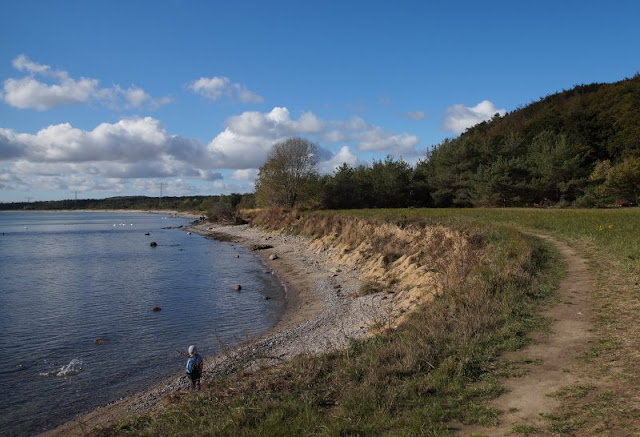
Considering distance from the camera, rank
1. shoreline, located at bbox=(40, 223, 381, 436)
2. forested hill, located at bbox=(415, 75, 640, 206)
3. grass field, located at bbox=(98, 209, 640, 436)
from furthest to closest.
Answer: forested hill, located at bbox=(415, 75, 640, 206) < shoreline, located at bbox=(40, 223, 381, 436) < grass field, located at bbox=(98, 209, 640, 436)

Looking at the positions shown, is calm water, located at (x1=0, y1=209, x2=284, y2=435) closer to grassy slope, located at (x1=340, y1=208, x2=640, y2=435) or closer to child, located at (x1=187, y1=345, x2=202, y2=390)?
child, located at (x1=187, y1=345, x2=202, y2=390)

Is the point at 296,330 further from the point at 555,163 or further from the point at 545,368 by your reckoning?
the point at 555,163

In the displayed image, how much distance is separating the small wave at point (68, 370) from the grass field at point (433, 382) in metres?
6.04

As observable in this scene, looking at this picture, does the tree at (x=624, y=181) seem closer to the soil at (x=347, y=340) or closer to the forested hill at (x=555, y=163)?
the forested hill at (x=555, y=163)

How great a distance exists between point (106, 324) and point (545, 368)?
54.6 feet

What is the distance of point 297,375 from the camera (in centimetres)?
770

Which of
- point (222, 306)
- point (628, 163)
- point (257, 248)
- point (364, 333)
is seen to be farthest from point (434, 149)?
point (364, 333)

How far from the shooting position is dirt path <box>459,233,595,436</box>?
5.34 meters

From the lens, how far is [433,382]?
21.7 feet

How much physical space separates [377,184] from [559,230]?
42.3 metres

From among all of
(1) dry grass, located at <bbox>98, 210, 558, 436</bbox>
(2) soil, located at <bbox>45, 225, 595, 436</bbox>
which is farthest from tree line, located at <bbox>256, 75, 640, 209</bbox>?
(1) dry grass, located at <bbox>98, 210, 558, 436</bbox>

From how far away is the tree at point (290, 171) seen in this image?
225ft

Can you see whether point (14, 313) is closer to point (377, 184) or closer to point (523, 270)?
point (523, 270)

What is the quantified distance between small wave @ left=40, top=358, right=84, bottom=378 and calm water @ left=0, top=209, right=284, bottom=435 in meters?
0.03
